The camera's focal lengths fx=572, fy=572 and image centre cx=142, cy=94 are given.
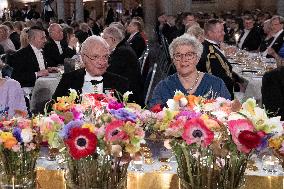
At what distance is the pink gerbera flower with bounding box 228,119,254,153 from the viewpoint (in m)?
2.02

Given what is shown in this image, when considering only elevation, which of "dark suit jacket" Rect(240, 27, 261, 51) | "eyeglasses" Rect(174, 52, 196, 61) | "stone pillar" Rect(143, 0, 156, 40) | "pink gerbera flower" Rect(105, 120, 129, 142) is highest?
"pink gerbera flower" Rect(105, 120, 129, 142)

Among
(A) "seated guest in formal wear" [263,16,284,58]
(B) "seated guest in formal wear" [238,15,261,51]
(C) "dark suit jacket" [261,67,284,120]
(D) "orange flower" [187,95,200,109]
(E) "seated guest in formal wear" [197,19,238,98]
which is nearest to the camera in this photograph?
(D) "orange flower" [187,95,200,109]

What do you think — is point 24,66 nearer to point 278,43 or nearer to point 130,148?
point 278,43

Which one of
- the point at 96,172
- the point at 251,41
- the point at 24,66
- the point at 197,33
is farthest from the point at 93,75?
the point at 251,41

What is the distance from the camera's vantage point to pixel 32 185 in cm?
236

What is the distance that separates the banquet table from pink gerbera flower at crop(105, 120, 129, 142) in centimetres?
48

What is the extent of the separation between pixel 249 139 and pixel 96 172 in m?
0.58

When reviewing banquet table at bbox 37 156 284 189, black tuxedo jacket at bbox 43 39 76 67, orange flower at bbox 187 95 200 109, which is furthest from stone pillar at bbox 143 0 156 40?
Result: orange flower at bbox 187 95 200 109

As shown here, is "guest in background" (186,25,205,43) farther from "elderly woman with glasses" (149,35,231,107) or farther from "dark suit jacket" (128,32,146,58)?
"dark suit jacket" (128,32,146,58)

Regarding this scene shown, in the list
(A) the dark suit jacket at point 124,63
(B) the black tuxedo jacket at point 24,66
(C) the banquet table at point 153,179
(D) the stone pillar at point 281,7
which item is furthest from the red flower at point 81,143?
(D) the stone pillar at point 281,7

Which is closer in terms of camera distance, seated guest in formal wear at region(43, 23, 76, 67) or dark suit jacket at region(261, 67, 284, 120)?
dark suit jacket at region(261, 67, 284, 120)

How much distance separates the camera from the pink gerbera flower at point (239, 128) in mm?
2020

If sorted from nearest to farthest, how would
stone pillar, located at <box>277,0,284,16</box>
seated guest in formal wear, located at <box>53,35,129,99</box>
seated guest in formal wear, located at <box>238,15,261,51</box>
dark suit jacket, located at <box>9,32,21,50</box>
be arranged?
seated guest in formal wear, located at <box>53,35,129,99</box>
dark suit jacket, located at <box>9,32,21,50</box>
seated guest in formal wear, located at <box>238,15,261,51</box>
stone pillar, located at <box>277,0,284,16</box>

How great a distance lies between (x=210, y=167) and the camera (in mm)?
2135
